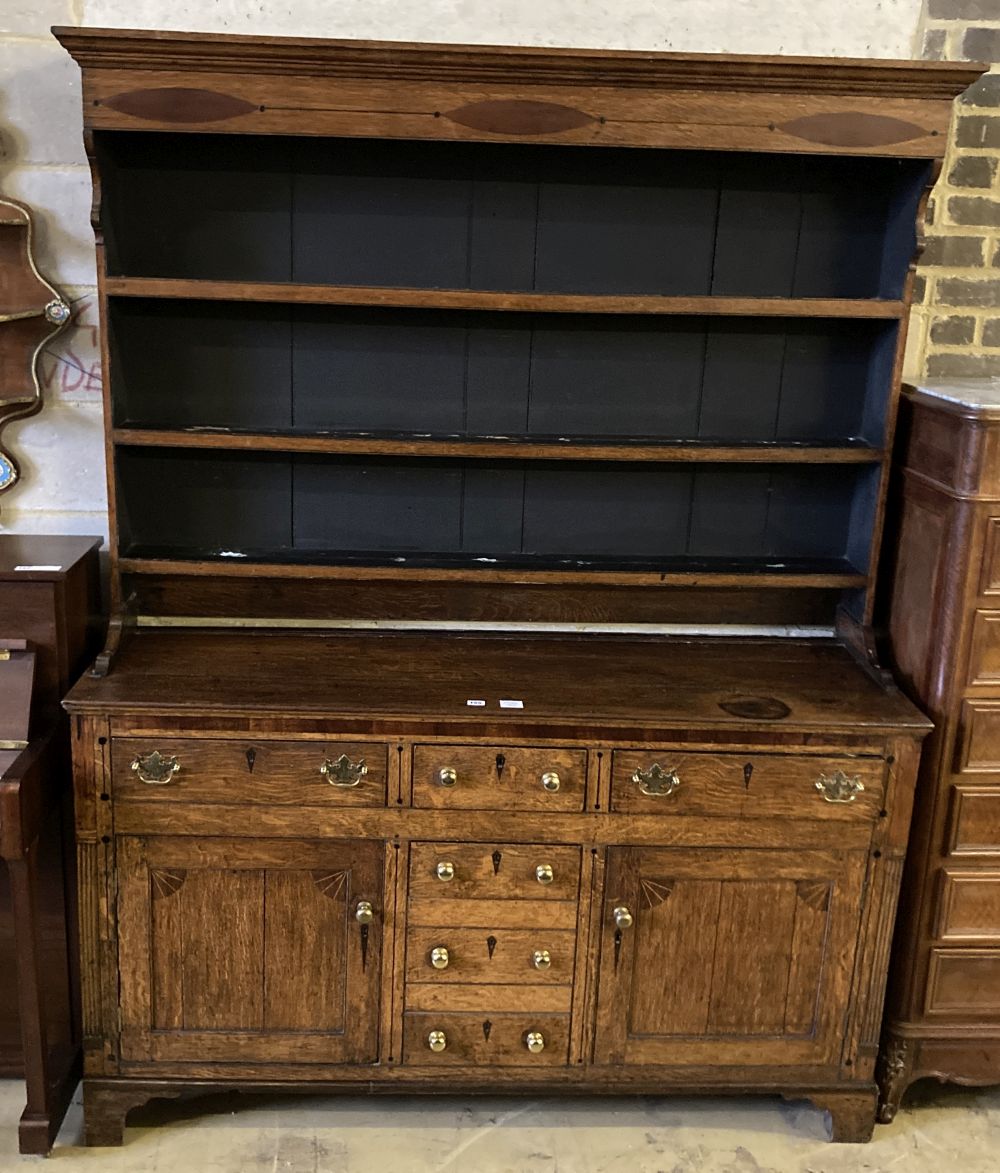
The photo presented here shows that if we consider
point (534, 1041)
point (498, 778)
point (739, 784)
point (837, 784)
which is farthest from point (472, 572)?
point (534, 1041)

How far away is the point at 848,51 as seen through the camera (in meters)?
2.50

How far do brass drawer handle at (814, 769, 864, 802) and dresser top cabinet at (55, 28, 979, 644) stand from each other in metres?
0.45

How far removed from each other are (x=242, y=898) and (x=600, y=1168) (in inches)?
35.0

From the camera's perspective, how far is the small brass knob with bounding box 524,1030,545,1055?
235cm

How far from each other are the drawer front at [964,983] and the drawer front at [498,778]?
848 millimetres

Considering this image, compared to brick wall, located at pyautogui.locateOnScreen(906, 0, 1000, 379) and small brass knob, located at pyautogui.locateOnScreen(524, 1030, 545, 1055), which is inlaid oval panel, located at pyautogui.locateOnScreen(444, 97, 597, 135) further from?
small brass knob, located at pyautogui.locateOnScreen(524, 1030, 545, 1055)

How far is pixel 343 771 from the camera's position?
223 centimetres

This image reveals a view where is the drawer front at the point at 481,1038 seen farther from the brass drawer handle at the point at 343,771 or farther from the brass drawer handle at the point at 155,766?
the brass drawer handle at the point at 155,766

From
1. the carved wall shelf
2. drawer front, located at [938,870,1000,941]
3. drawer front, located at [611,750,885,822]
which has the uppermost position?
the carved wall shelf

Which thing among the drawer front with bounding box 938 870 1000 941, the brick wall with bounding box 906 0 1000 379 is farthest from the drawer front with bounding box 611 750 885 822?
the brick wall with bounding box 906 0 1000 379

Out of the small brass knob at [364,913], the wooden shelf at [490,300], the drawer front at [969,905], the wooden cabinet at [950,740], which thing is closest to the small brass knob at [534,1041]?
the small brass knob at [364,913]

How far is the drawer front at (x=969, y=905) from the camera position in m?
2.39

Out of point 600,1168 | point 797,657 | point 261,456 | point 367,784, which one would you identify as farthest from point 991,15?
point 600,1168

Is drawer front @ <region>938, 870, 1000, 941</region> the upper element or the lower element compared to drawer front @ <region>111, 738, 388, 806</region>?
lower
